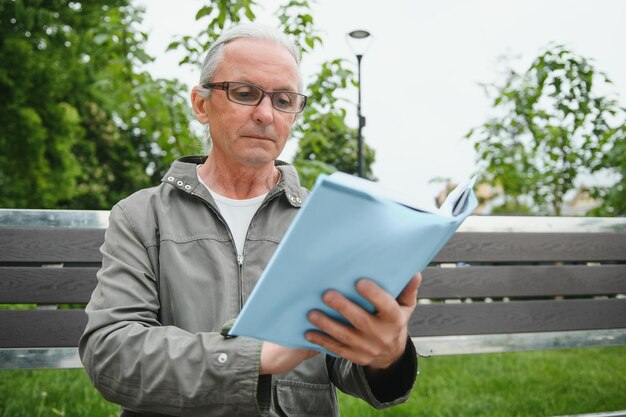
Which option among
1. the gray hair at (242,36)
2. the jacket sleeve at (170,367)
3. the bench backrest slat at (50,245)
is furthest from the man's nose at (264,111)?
the bench backrest slat at (50,245)

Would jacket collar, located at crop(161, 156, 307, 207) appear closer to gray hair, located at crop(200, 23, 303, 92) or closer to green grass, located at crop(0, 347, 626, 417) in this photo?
gray hair, located at crop(200, 23, 303, 92)

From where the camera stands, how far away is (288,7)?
361 centimetres

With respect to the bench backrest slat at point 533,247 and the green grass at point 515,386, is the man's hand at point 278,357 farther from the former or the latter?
the green grass at point 515,386

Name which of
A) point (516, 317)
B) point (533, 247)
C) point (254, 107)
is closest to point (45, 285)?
point (254, 107)

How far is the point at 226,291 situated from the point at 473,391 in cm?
268

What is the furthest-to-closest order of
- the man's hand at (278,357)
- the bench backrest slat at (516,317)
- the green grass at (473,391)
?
the green grass at (473,391), the bench backrest slat at (516,317), the man's hand at (278,357)

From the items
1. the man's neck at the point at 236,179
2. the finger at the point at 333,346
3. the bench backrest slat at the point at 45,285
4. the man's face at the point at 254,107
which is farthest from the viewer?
the bench backrest slat at the point at 45,285

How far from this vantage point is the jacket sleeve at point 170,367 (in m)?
1.23

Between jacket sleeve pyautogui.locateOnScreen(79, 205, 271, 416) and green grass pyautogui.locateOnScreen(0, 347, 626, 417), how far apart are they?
5.48 ft

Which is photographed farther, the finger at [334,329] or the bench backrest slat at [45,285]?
the bench backrest slat at [45,285]

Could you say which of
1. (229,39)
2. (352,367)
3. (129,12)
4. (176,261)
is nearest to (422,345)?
(352,367)

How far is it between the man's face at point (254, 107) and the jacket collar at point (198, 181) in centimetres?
A: 11

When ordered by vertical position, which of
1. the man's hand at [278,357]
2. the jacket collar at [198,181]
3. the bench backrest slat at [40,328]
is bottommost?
the bench backrest slat at [40,328]

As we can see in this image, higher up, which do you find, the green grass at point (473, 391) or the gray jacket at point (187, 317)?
the gray jacket at point (187, 317)
